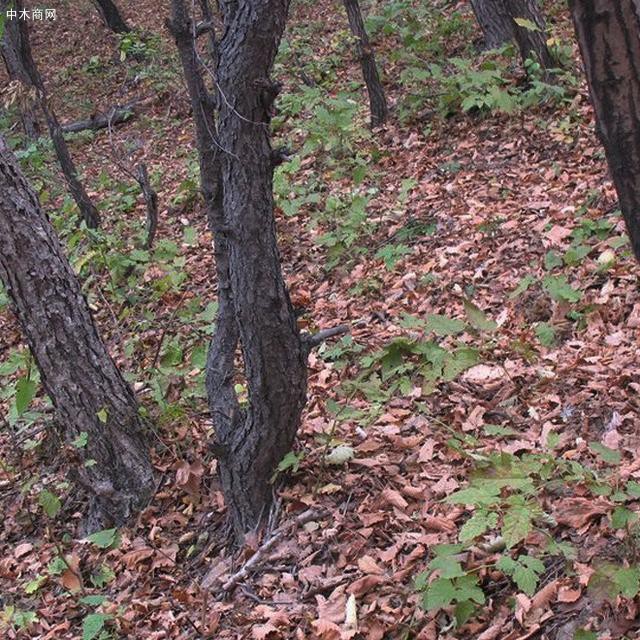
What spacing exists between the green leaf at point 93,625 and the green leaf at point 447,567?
165cm

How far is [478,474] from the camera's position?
3.05m

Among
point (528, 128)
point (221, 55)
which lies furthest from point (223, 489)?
point (528, 128)

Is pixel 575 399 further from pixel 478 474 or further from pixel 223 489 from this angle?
pixel 223 489

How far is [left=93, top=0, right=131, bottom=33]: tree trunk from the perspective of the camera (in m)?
16.1

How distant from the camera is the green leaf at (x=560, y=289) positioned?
443 centimetres

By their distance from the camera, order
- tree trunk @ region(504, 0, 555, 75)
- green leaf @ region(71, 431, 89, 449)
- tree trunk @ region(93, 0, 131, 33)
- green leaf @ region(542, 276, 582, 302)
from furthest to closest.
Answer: tree trunk @ region(93, 0, 131, 33), tree trunk @ region(504, 0, 555, 75), green leaf @ region(542, 276, 582, 302), green leaf @ region(71, 431, 89, 449)

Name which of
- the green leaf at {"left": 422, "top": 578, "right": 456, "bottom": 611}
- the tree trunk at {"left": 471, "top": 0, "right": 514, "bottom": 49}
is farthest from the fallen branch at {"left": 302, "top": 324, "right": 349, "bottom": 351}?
the tree trunk at {"left": 471, "top": 0, "right": 514, "bottom": 49}

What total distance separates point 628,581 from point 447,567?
635mm

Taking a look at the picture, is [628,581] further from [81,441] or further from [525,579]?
[81,441]

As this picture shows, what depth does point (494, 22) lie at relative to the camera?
8266 millimetres

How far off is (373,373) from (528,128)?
363 centimetres

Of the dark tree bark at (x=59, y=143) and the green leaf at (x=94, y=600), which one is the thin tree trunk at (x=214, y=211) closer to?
the green leaf at (x=94, y=600)

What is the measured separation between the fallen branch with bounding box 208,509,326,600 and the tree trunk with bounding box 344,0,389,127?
563 centimetres

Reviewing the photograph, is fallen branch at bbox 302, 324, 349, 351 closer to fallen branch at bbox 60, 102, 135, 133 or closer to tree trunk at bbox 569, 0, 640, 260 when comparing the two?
tree trunk at bbox 569, 0, 640, 260
